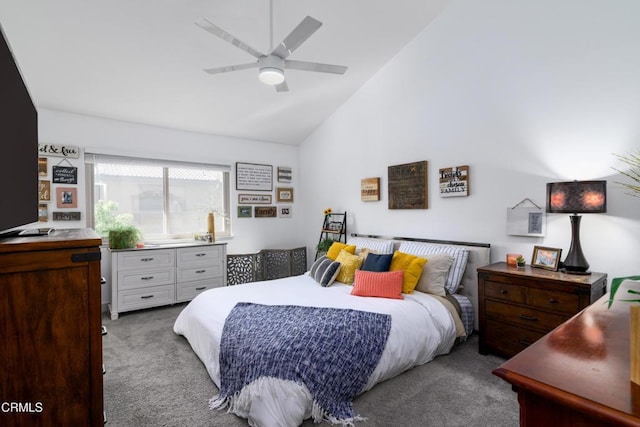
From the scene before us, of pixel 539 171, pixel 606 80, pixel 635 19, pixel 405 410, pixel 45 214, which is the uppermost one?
pixel 635 19

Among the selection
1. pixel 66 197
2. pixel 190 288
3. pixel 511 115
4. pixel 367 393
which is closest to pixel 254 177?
pixel 190 288

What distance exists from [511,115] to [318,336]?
2.60 metres

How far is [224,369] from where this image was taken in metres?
2.09

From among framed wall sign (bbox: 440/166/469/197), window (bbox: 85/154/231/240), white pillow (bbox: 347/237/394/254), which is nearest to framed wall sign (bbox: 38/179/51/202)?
window (bbox: 85/154/231/240)

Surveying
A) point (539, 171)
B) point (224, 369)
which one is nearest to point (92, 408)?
point (224, 369)

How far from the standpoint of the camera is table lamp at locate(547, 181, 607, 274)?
2186 millimetres

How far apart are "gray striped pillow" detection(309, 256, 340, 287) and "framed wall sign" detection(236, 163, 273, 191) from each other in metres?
2.12

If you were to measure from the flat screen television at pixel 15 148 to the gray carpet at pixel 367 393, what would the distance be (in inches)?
55.6

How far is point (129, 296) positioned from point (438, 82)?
170 inches

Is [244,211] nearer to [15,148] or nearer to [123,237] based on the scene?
[123,237]

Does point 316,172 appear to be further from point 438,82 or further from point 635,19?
point 635,19

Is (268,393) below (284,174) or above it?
below

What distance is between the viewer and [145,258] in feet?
12.5

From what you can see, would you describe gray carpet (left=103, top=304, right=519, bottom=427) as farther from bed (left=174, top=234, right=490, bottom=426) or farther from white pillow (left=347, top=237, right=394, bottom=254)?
white pillow (left=347, top=237, right=394, bottom=254)
